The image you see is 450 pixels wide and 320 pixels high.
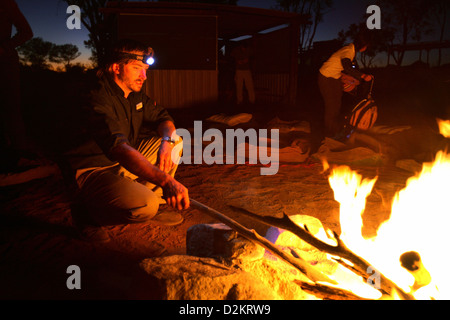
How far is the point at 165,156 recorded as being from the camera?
3.07 meters

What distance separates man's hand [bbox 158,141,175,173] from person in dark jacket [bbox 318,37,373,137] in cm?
435

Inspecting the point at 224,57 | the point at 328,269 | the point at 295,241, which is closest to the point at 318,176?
the point at 295,241

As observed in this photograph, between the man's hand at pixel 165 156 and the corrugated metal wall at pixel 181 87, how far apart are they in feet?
23.8

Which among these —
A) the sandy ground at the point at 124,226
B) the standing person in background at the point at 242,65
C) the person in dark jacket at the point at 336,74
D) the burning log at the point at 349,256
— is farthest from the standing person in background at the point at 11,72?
the standing person in background at the point at 242,65

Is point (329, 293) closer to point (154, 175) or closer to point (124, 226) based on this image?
point (154, 175)

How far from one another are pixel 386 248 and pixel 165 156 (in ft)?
6.62

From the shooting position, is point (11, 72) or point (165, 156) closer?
point (165, 156)

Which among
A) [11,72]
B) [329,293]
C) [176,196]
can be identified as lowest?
[329,293]

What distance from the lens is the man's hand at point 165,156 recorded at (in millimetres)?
3057

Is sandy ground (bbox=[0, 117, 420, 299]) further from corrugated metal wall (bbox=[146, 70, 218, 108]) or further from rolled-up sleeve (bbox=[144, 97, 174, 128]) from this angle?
corrugated metal wall (bbox=[146, 70, 218, 108])

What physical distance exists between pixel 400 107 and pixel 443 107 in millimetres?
2367

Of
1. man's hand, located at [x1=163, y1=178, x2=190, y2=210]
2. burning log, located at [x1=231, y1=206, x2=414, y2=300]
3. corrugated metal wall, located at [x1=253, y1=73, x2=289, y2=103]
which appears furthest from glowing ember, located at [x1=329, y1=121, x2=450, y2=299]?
corrugated metal wall, located at [x1=253, y1=73, x2=289, y2=103]

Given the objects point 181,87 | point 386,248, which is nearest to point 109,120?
point 386,248
